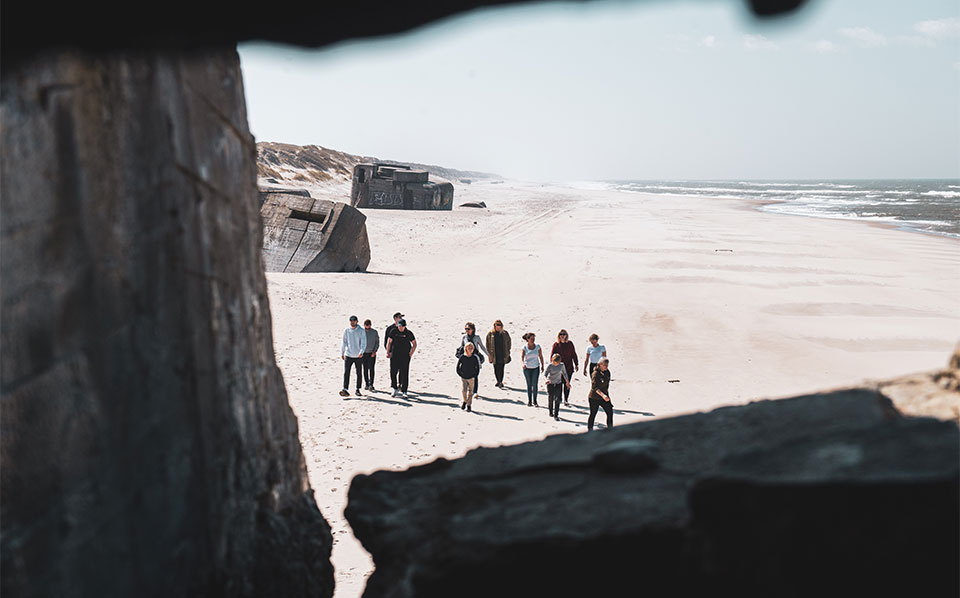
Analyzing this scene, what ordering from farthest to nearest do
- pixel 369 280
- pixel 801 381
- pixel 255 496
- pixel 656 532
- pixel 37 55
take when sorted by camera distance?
pixel 369 280 < pixel 801 381 < pixel 255 496 < pixel 656 532 < pixel 37 55

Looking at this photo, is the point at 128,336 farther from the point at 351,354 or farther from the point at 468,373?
the point at 351,354

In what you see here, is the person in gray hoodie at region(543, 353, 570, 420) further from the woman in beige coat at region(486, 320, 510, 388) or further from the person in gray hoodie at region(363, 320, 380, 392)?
the person in gray hoodie at region(363, 320, 380, 392)

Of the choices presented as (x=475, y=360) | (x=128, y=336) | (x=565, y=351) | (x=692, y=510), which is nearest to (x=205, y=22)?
(x=128, y=336)

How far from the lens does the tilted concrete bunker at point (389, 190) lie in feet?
117

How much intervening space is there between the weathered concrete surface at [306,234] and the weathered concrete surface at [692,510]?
13.6 metres

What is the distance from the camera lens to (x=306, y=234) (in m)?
17.1

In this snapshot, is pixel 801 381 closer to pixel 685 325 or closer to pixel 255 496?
pixel 685 325

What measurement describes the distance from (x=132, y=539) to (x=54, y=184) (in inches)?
49.7

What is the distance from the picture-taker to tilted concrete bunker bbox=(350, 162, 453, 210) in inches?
1407

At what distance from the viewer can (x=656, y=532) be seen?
2.53 meters

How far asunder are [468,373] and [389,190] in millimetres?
27898

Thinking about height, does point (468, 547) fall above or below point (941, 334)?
above

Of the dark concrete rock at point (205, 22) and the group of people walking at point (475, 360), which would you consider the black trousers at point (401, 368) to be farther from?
the dark concrete rock at point (205, 22)

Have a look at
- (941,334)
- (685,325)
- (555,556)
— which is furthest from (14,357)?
(941,334)
